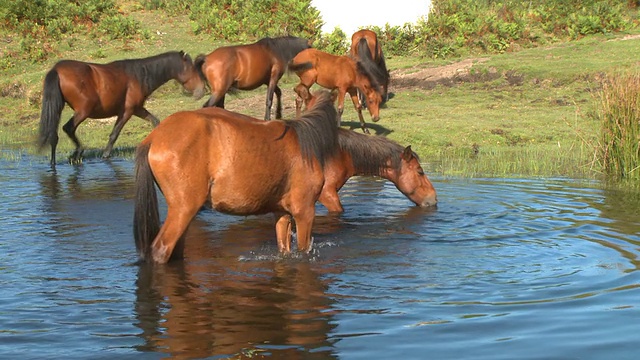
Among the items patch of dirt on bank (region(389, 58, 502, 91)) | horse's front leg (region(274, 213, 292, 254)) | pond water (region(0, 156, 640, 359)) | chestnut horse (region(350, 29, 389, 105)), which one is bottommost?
pond water (region(0, 156, 640, 359))

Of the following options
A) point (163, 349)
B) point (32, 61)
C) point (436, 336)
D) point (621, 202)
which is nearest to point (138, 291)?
point (163, 349)

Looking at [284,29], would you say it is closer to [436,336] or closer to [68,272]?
[68,272]

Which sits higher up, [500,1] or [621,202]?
[500,1]

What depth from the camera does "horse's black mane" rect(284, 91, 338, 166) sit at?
7.04 metres

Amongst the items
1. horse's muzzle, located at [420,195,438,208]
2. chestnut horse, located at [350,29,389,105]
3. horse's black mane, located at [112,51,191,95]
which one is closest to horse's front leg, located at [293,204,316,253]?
horse's muzzle, located at [420,195,438,208]

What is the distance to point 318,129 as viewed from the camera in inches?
283

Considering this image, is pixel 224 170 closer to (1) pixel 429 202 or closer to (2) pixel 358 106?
(1) pixel 429 202

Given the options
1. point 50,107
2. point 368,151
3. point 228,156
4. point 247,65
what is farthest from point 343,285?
point 247,65

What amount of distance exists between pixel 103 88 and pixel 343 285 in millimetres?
8524

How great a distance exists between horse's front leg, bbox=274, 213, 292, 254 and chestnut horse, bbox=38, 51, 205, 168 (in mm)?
6845

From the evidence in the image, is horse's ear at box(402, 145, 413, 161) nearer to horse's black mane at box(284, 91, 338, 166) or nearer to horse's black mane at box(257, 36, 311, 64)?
horse's black mane at box(284, 91, 338, 166)

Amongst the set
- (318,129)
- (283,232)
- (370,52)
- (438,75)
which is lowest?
(283,232)

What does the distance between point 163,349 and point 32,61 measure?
20.0 metres

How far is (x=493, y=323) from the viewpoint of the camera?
5281 mm
